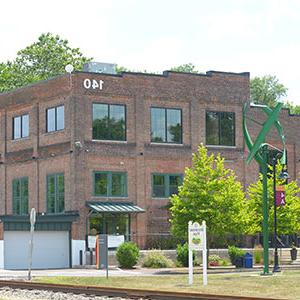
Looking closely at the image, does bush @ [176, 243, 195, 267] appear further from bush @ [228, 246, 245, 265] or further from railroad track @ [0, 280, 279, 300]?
railroad track @ [0, 280, 279, 300]

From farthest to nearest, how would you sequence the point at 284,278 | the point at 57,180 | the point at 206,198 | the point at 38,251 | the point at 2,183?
the point at 2,183 → the point at 57,180 → the point at 38,251 → the point at 206,198 → the point at 284,278

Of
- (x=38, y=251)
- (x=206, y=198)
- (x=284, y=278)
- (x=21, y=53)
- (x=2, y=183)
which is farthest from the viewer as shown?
(x=21, y=53)

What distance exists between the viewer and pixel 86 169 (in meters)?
55.4

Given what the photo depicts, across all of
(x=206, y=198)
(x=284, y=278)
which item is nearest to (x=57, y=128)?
(x=206, y=198)

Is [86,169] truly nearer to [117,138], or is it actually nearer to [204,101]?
[117,138]

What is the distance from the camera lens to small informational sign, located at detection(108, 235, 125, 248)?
53844 mm

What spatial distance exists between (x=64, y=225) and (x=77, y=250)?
1696 mm

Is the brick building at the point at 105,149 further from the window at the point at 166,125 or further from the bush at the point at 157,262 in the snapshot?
the bush at the point at 157,262

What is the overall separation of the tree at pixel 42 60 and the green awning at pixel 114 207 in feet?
120

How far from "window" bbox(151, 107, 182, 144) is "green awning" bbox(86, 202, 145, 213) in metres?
4.73

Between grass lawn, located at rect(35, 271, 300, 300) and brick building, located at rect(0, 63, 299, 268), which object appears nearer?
grass lawn, located at rect(35, 271, 300, 300)

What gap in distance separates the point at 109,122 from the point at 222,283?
919 inches

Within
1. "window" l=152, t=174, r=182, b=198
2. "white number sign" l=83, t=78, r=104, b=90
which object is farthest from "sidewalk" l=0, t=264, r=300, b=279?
"white number sign" l=83, t=78, r=104, b=90

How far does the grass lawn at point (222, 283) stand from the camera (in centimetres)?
2986
